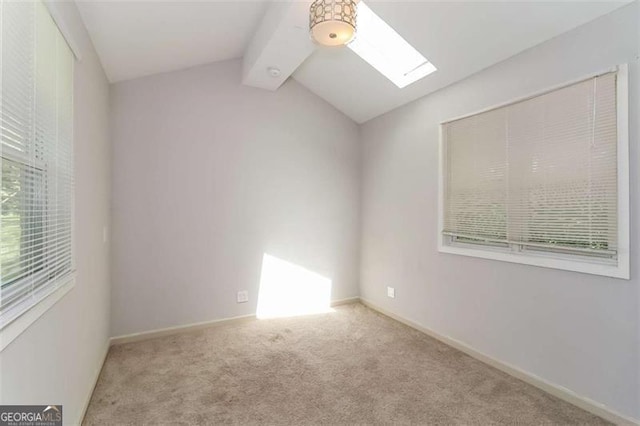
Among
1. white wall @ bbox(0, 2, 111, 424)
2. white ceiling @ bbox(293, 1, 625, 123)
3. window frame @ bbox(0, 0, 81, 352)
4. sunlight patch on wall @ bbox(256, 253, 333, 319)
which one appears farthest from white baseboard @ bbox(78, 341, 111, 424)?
white ceiling @ bbox(293, 1, 625, 123)

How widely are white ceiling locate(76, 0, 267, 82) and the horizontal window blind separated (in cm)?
211

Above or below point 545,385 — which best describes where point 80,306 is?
above

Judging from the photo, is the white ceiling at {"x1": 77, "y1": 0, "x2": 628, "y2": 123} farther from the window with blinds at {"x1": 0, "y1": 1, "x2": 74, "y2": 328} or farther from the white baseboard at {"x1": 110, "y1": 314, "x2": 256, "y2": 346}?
the white baseboard at {"x1": 110, "y1": 314, "x2": 256, "y2": 346}

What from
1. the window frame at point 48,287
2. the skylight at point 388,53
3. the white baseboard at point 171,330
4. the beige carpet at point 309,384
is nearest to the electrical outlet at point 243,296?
the white baseboard at point 171,330

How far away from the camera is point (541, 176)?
2.29m

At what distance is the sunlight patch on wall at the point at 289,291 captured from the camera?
3.67m

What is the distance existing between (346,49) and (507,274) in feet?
7.83

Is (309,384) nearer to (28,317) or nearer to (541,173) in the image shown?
(28,317)

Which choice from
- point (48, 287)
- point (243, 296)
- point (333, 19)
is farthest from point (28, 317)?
point (243, 296)

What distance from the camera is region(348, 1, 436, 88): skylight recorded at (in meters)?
2.88

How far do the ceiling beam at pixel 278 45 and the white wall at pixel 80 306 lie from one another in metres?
1.27

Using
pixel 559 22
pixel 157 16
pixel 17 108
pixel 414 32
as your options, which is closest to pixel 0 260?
pixel 17 108

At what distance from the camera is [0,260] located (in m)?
1.12

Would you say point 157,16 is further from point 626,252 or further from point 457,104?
point 626,252
